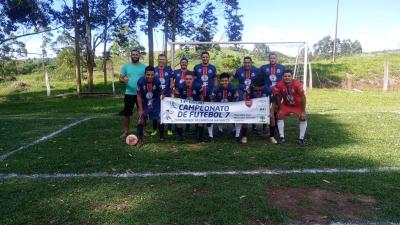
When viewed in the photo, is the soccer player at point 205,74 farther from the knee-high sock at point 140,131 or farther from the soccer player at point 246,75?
the knee-high sock at point 140,131

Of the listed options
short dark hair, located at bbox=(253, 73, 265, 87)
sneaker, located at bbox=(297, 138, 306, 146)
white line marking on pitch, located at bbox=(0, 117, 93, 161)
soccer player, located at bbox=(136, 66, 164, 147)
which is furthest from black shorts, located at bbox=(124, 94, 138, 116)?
sneaker, located at bbox=(297, 138, 306, 146)

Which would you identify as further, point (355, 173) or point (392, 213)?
point (355, 173)

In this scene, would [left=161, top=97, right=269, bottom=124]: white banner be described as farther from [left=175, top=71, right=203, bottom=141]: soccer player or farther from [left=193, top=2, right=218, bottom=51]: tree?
[left=193, top=2, right=218, bottom=51]: tree

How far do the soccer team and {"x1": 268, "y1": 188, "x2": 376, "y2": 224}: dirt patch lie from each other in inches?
116

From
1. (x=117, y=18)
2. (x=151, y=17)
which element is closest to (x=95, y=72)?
(x=117, y=18)

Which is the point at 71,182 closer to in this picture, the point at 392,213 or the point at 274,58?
the point at 392,213

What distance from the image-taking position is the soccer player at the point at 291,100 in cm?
773

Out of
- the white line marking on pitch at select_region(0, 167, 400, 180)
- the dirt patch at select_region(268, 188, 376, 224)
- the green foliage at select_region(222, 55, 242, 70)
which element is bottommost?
the dirt patch at select_region(268, 188, 376, 224)

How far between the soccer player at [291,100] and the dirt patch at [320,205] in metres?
2.87

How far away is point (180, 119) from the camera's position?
8008 mm

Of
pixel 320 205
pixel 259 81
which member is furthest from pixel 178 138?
pixel 320 205

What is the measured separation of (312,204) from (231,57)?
1420cm

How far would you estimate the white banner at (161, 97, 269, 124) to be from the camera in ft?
26.2

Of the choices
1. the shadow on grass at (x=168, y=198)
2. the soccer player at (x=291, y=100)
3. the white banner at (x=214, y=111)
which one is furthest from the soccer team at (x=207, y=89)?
the shadow on grass at (x=168, y=198)
